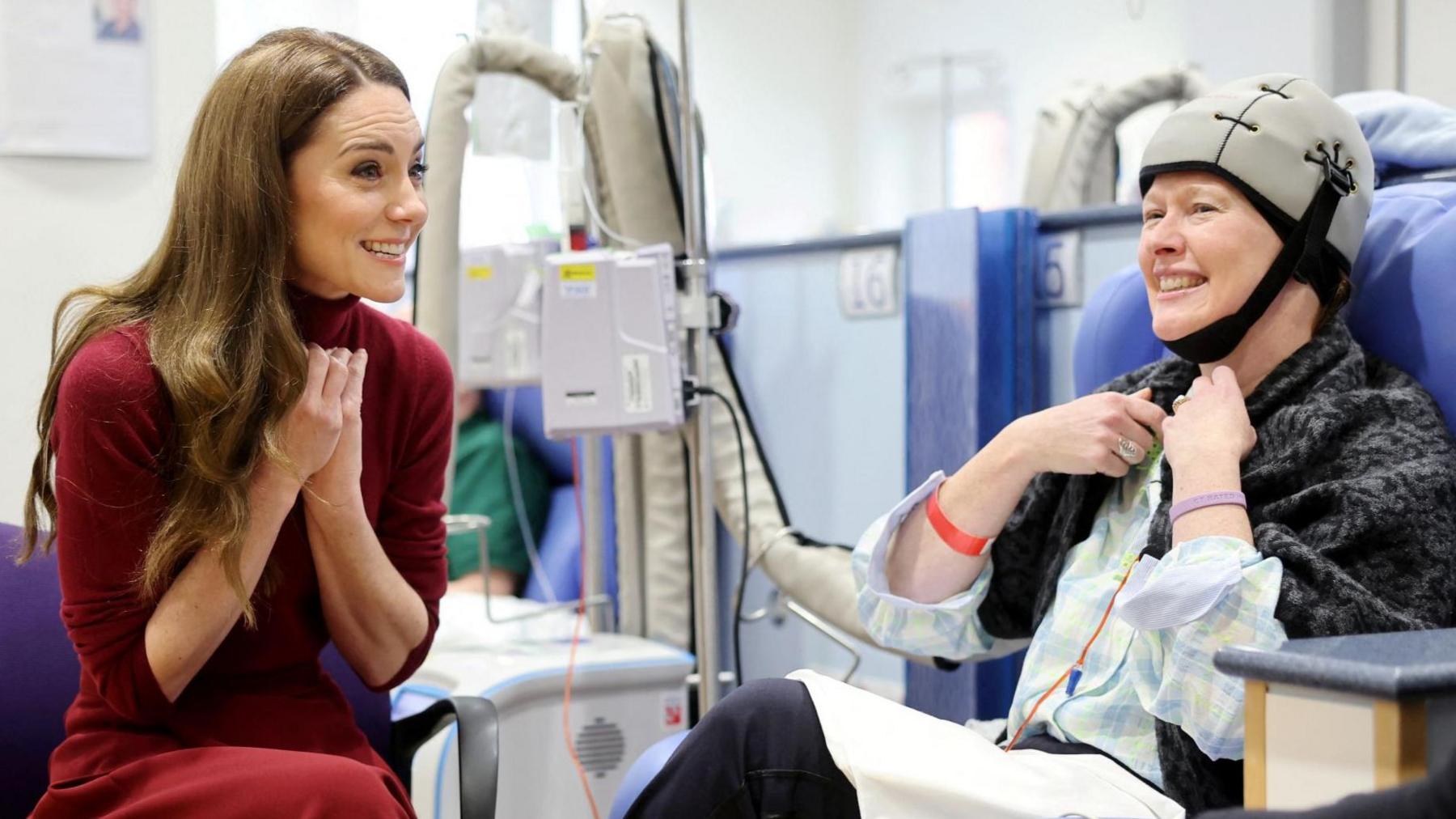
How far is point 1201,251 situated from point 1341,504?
0.29 meters

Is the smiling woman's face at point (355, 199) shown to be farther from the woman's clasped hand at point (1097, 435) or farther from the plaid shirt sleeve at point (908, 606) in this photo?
the woman's clasped hand at point (1097, 435)

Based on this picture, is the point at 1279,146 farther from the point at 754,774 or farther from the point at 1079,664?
the point at 754,774

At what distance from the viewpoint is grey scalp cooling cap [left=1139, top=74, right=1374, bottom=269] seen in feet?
4.45

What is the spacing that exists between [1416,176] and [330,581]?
128 centimetres

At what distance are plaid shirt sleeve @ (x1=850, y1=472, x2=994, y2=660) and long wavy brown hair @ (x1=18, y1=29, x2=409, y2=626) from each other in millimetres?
618

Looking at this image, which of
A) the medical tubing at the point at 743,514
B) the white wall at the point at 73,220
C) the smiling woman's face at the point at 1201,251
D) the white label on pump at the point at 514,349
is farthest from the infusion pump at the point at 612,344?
the smiling woman's face at the point at 1201,251

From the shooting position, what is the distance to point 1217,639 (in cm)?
120

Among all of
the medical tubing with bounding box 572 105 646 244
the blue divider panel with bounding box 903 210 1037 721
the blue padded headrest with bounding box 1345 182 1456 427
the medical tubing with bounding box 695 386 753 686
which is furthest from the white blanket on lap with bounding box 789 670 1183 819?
the medical tubing with bounding box 572 105 646 244

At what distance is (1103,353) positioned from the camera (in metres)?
1.70

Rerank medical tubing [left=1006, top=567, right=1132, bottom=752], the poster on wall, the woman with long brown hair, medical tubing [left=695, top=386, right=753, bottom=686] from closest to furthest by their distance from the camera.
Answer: the woman with long brown hair, medical tubing [left=1006, top=567, right=1132, bottom=752], the poster on wall, medical tubing [left=695, top=386, right=753, bottom=686]

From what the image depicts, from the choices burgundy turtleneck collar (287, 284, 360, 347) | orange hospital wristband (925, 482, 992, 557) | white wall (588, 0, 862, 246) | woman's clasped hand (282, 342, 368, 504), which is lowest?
orange hospital wristband (925, 482, 992, 557)

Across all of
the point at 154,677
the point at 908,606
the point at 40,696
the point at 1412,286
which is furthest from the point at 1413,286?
the point at 40,696

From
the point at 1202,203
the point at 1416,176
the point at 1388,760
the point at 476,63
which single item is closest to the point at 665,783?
the point at 1388,760

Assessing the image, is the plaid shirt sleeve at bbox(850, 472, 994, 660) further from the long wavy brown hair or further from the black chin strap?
Answer: the long wavy brown hair
